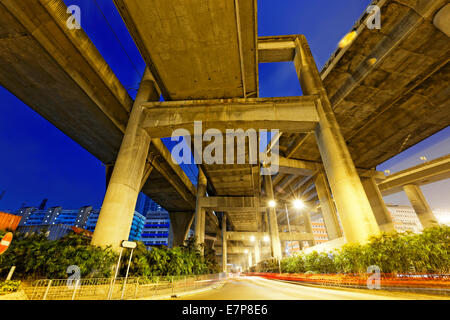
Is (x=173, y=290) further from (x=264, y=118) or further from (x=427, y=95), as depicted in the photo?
(x=427, y=95)

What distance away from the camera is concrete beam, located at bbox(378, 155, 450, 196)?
1108 inches

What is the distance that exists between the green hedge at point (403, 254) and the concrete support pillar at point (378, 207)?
20.1 meters

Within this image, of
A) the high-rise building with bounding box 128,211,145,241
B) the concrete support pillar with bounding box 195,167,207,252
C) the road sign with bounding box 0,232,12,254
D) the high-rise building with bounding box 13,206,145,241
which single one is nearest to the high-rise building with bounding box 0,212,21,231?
the concrete support pillar with bounding box 195,167,207,252

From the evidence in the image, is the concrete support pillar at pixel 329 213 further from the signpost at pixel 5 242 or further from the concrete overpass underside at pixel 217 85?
the signpost at pixel 5 242

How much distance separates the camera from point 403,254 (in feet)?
23.1

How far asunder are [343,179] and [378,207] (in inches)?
768

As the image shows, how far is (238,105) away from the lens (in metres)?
15.1

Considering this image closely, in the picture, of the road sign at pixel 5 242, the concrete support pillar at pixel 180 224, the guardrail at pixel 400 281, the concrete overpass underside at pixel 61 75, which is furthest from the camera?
the concrete support pillar at pixel 180 224

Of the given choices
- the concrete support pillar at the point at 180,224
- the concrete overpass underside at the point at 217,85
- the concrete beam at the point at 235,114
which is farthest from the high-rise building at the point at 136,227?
the concrete beam at the point at 235,114

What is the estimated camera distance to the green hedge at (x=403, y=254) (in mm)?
6293

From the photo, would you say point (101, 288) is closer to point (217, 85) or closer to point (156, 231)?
point (217, 85)

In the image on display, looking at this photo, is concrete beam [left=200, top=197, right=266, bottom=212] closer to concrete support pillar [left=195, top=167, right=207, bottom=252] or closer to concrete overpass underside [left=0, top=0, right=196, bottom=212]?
concrete support pillar [left=195, top=167, right=207, bottom=252]

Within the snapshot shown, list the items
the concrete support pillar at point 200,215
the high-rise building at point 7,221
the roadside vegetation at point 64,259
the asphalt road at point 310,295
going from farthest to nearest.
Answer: the concrete support pillar at point 200,215, the high-rise building at point 7,221, the roadside vegetation at point 64,259, the asphalt road at point 310,295

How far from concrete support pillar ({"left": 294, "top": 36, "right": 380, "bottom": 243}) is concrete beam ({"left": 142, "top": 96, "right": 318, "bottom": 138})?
1.00 metres
